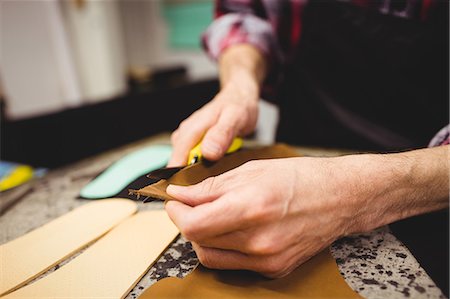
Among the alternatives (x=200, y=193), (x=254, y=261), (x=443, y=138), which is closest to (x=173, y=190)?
Result: (x=200, y=193)

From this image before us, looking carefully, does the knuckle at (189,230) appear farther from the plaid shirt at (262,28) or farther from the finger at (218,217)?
the plaid shirt at (262,28)

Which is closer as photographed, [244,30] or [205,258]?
[205,258]

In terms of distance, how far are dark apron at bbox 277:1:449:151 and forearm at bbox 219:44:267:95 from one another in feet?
0.43

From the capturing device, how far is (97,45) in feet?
6.11

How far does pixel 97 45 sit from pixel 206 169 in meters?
1.62

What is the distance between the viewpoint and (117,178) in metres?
0.75

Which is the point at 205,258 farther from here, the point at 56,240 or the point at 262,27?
the point at 262,27

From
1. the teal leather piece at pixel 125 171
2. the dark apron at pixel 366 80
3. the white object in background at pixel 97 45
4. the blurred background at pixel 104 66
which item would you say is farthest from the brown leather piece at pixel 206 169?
A: the white object in background at pixel 97 45

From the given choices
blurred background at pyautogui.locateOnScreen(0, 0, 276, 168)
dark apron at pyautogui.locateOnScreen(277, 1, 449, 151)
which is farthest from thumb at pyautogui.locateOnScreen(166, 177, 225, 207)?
blurred background at pyautogui.locateOnScreen(0, 0, 276, 168)

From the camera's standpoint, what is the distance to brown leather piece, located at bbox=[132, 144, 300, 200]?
0.44 metres

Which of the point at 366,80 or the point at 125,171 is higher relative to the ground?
the point at 366,80

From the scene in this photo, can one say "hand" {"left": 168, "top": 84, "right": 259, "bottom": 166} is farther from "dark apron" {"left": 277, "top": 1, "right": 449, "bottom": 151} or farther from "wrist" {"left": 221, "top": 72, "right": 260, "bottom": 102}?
"dark apron" {"left": 277, "top": 1, "right": 449, "bottom": 151}

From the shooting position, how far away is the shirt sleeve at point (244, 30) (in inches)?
39.3

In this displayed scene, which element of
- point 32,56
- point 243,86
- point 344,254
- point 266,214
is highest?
→ point 32,56
